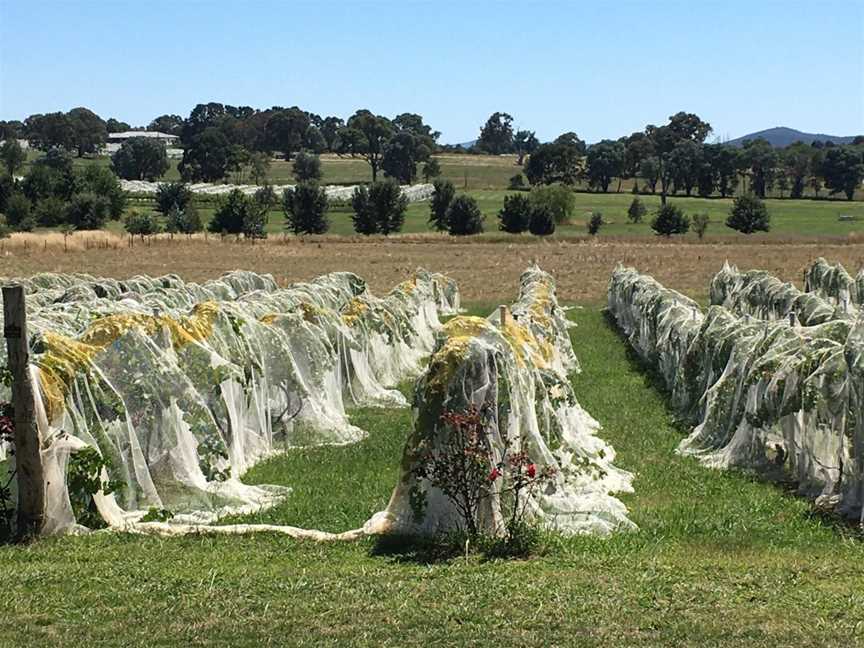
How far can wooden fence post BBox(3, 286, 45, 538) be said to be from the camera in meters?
9.33

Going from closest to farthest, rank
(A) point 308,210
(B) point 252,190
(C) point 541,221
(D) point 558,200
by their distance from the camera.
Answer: (C) point 541,221, (A) point 308,210, (D) point 558,200, (B) point 252,190

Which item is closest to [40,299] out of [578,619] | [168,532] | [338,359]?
[338,359]

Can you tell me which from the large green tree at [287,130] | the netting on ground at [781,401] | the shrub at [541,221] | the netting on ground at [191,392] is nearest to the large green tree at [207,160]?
the large green tree at [287,130]

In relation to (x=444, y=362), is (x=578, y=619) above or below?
below

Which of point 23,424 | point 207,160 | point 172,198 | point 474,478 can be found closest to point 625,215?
point 172,198

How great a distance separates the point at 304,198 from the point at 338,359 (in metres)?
74.2

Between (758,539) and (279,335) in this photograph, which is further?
(279,335)

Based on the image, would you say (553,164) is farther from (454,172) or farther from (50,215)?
(50,215)

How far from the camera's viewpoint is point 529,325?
715 inches

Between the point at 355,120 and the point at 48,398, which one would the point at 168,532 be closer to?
Answer: the point at 48,398

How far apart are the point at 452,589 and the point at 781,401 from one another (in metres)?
6.38

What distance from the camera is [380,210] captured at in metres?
90.6

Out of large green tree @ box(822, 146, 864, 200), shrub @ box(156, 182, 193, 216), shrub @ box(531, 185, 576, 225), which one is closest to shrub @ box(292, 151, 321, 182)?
shrub @ box(156, 182, 193, 216)

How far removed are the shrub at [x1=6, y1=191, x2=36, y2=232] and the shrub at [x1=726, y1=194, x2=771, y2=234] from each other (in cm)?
5605
